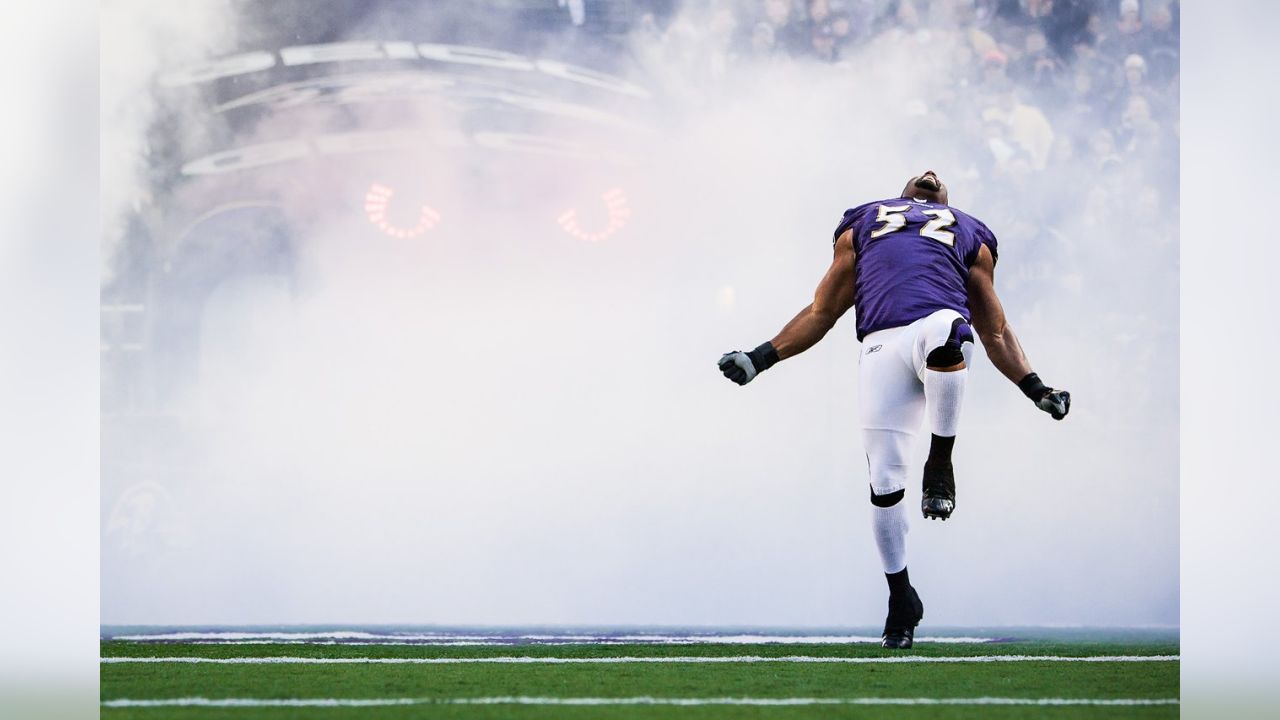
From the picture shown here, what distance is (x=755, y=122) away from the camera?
5.20 meters

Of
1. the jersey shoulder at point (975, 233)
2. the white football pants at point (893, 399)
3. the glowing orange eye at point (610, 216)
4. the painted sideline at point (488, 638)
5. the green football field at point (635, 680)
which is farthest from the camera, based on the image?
the glowing orange eye at point (610, 216)

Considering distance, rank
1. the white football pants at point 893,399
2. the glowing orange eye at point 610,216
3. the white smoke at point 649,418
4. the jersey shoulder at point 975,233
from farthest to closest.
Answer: the glowing orange eye at point 610,216
the white smoke at point 649,418
the jersey shoulder at point 975,233
the white football pants at point 893,399

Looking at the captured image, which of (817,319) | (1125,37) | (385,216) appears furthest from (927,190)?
(385,216)

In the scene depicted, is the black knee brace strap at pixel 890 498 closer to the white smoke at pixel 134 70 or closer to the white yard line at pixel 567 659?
the white yard line at pixel 567 659

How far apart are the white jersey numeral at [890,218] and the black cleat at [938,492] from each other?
0.69 m

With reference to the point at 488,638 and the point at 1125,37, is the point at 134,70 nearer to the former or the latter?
the point at 488,638

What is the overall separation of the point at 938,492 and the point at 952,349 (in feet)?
1.21

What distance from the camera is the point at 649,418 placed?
514cm

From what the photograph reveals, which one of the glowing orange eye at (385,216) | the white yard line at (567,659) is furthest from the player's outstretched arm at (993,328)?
the glowing orange eye at (385,216)

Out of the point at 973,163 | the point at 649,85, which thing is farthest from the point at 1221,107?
the point at 649,85

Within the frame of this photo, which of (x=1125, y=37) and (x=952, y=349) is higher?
(x=1125, y=37)

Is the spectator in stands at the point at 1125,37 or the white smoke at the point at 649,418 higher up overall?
the spectator in stands at the point at 1125,37

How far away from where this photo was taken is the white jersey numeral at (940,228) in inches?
155

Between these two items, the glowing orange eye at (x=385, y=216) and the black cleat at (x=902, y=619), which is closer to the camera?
the black cleat at (x=902, y=619)
